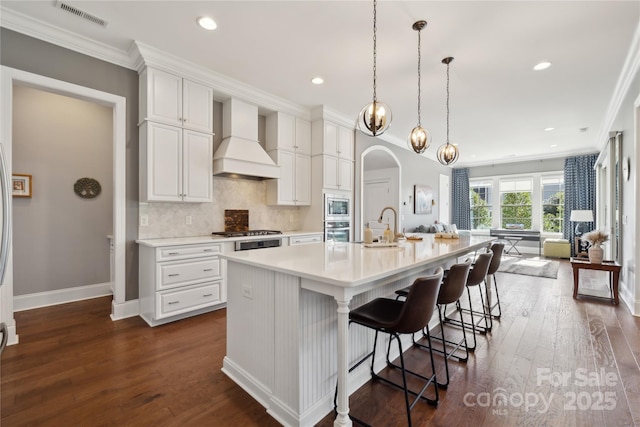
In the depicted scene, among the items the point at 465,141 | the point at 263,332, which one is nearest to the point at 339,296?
the point at 263,332

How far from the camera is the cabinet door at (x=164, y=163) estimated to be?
3146 millimetres

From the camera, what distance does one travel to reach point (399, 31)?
9.05ft

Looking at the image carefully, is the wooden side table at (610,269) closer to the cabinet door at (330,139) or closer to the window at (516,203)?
the cabinet door at (330,139)

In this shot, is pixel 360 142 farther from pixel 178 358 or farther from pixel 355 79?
pixel 178 358

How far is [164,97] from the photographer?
325 centimetres

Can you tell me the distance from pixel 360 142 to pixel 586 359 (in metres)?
4.38

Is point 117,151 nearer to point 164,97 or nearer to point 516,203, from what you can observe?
point 164,97

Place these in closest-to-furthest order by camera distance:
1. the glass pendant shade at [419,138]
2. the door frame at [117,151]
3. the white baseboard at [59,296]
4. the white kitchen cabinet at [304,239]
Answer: the door frame at [117,151] < the glass pendant shade at [419,138] < the white baseboard at [59,296] < the white kitchen cabinet at [304,239]

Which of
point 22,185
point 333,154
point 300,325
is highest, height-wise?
point 333,154

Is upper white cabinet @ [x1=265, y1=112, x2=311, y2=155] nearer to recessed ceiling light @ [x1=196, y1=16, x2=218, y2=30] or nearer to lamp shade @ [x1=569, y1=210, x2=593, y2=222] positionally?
recessed ceiling light @ [x1=196, y1=16, x2=218, y2=30]

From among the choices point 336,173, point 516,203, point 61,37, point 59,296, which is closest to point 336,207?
point 336,173

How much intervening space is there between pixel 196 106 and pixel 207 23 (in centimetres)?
106

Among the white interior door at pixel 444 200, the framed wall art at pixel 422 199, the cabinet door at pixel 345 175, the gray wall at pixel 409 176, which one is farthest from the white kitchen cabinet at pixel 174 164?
the white interior door at pixel 444 200

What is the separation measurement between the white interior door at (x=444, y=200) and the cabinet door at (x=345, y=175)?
474 centimetres
